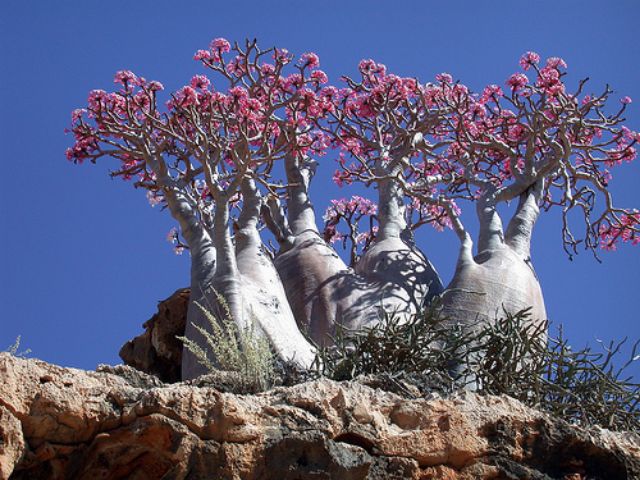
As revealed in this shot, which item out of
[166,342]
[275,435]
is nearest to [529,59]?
[166,342]

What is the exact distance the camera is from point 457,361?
5289 mm

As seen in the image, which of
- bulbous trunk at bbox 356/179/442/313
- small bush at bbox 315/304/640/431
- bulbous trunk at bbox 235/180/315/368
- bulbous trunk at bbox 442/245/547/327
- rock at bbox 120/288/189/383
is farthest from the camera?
rock at bbox 120/288/189/383

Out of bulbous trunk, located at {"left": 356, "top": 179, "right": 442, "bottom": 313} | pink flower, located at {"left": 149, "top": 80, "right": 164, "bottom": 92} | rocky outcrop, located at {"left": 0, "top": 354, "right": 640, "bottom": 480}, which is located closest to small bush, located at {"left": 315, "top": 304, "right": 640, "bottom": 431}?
rocky outcrop, located at {"left": 0, "top": 354, "right": 640, "bottom": 480}

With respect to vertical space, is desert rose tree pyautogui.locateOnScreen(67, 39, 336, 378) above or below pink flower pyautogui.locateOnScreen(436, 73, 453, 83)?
below

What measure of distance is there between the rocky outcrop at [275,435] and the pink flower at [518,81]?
5.51 m

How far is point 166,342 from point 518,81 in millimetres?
3927

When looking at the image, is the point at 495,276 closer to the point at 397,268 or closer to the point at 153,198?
the point at 397,268

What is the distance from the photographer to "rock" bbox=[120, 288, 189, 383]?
26.1 ft

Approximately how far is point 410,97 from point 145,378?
235 inches

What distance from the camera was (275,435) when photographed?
387 centimetres

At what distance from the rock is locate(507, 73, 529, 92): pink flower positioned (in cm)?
353

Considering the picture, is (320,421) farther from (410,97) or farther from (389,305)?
(410,97)

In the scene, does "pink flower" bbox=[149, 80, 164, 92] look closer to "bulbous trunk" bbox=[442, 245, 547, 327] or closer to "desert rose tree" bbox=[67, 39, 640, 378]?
"desert rose tree" bbox=[67, 39, 640, 378]

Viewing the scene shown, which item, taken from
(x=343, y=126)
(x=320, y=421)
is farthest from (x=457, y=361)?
(x=343, y=126)
